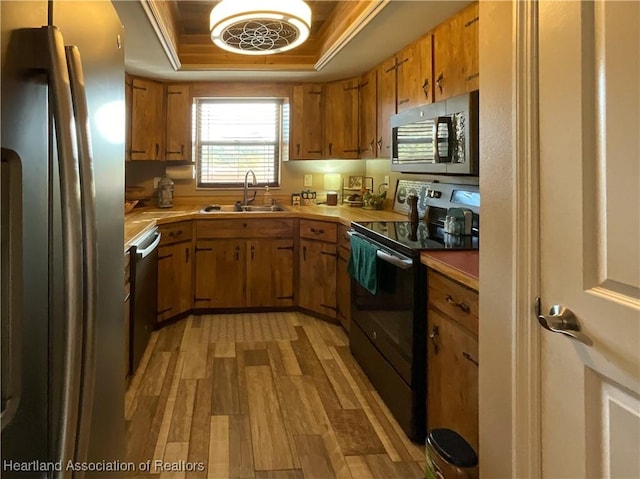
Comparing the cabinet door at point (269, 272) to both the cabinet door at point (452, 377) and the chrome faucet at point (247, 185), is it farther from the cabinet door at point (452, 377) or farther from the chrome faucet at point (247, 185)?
the cabinet door at point (452, 377)

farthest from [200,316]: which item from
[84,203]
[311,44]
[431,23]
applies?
[84,203]

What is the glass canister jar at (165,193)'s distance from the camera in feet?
15.1

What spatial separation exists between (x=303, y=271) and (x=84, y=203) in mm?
3552

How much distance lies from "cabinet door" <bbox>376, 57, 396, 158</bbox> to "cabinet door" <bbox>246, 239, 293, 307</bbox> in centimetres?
117

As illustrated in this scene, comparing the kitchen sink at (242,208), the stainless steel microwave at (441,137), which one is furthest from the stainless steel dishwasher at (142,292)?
the stainless steel microwave at (441,137)

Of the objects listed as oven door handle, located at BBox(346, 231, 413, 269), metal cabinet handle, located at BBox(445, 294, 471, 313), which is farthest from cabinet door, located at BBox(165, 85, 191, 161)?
metal cabinet handle, located at BBox(445, 294, 471, 313)

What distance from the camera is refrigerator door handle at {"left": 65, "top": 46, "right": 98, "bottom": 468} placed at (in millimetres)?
720

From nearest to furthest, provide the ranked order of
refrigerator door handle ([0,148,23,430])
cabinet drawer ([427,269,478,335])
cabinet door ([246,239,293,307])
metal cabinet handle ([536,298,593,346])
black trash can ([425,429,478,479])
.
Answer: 1. refrigerator door handle ([0,148,23,430])
2. metal cabinet handle ([536,298,593,346])
3. black trash can ([425,429,478,479])
4. cabinet drawer ([427,269,478,335])
5. cabinet door ([246,239,293,307])

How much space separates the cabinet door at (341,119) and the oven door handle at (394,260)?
6.86ft

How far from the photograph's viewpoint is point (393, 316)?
2.42 m

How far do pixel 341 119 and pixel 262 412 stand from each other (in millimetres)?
2805

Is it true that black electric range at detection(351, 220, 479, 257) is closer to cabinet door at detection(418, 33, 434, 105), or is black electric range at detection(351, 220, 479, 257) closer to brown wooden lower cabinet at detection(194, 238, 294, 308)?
cabinet door at detection(418, 33, 434, 105)

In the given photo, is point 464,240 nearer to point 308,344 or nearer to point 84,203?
point 308,344

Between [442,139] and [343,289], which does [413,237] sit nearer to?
[442,139]
